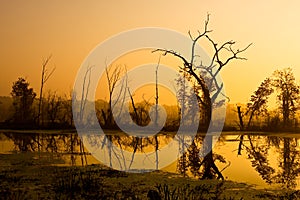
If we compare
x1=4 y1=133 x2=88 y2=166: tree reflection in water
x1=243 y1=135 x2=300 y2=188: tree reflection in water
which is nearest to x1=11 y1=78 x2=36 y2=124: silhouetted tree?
x1=4 y1=133 x2=88 y2=166: tree reflection in water

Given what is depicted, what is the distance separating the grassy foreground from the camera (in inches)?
357

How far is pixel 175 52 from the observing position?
16750 mm

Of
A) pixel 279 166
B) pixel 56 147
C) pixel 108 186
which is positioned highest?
pixel 56 147

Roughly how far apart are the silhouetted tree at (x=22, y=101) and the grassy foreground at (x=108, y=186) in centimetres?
3217

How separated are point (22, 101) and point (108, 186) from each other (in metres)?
42.0

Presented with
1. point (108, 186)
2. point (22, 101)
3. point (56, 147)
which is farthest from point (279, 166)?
point (22, 101)

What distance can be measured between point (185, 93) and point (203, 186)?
3589 centimetres

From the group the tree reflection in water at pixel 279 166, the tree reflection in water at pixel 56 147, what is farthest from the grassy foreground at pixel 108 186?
the tree reflection in water at pixel 56 147

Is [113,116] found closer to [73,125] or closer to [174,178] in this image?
[73,125]

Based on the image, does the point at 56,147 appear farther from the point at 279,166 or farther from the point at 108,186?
the point at 108,186

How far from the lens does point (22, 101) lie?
49906 mm

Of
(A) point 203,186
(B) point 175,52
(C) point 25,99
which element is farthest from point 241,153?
(C) point 25,99

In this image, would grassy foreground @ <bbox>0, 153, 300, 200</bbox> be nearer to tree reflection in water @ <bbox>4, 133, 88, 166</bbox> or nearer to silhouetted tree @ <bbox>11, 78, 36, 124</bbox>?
tree reflection in water @ <bbox>4, 133, 88, 166</bbox>

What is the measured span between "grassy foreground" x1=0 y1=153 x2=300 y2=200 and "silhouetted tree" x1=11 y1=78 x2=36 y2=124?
106 ft
